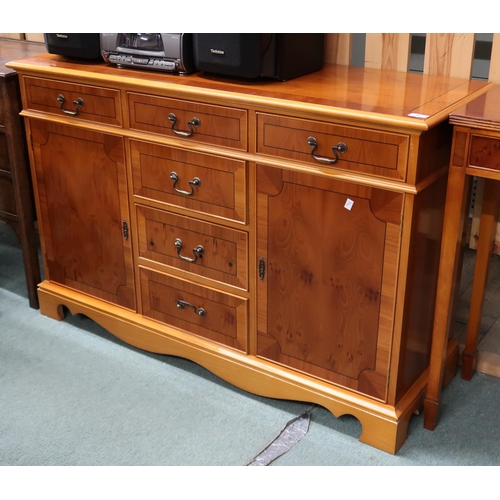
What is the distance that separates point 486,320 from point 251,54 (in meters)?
1.22

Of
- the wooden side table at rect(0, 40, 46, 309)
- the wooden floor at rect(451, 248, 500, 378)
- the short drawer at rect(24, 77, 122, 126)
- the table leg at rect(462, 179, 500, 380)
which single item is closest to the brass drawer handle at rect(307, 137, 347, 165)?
the table leg at rect(462, 179, 500, 380)

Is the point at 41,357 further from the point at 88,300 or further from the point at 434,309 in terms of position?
the point at 434,309

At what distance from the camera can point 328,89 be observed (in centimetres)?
180

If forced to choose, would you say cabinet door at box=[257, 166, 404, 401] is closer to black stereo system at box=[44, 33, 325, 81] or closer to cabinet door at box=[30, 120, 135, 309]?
black stereo system at box=[44, 33, 325, 81]

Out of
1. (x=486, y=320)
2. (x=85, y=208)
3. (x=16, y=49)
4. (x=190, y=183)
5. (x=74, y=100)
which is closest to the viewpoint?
(x=190, y=183)

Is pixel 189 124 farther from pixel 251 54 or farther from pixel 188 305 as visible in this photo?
pixel 188 305

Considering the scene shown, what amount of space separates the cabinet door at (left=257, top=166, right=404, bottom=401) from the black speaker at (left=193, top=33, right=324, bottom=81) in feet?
0.93

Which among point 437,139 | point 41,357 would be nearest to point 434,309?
point 437,139

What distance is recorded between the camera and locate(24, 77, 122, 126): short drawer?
6.60 ft

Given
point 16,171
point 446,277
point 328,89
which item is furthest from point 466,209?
point 16,171

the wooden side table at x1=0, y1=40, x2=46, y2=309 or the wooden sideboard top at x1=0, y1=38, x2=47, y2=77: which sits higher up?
the wooden sideboard top at x1=0, y1=38, x2=47, y2=77

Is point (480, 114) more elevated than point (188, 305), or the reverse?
point (480, 114)

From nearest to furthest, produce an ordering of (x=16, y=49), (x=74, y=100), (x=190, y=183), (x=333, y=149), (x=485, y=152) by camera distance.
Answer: (x=485, y=152) → (x=333, y=149) → (x=190, y=183) → (x=74, y=100) → (x=16, y=49)

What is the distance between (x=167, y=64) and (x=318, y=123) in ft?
1.82
